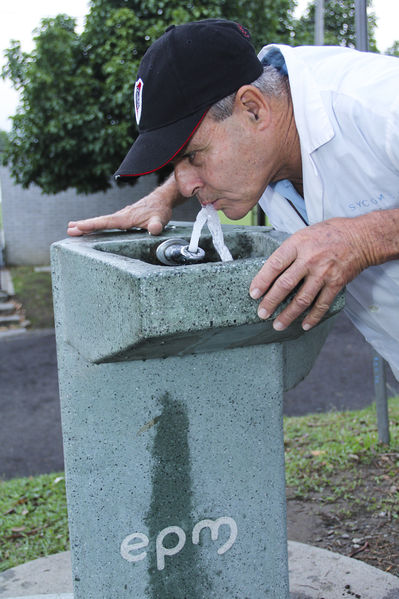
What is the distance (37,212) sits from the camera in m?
13.9

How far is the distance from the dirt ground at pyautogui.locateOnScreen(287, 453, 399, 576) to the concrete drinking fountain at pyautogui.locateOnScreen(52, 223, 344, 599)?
0.95 meters

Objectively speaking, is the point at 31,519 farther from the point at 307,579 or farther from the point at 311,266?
the point at 311,266

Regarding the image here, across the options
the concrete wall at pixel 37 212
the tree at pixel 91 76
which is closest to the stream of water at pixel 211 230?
the tree at pixel 91 76

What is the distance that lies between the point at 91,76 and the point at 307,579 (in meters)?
8.06

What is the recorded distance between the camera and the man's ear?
59.9 inches

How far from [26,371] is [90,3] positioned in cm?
551

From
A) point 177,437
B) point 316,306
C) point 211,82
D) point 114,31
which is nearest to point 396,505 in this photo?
point 177,437

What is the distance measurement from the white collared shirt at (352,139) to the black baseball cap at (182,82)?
0.62ft

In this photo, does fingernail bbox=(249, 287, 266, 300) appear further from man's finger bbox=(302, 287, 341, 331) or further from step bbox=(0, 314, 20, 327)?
step bbox=(0, 314, 20, 327)

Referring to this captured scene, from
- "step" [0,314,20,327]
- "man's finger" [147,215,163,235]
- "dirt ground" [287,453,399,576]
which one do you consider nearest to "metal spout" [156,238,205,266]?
"man's finger" [147,215,163,235]

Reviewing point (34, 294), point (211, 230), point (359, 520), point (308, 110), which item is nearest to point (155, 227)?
point (211, 230)

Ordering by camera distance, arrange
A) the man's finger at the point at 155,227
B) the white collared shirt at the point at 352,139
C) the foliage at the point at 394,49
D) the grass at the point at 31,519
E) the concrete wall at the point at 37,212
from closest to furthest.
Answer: the white collared shirt at the point at 352,139 → the man's finger at the point at 155,227 → the grass at the point at 31,519 → the foliage at the point at 394,49 → the concrete wall at the point at 37,212

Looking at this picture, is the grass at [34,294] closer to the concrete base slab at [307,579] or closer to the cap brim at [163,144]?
the concrete base slab at [307,579]

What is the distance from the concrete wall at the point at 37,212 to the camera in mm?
13828
